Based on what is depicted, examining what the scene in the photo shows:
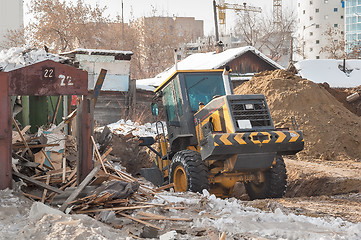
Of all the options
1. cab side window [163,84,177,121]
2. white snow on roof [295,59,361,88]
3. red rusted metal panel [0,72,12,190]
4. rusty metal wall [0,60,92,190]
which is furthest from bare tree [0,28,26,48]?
red rusted metal panel [0,72,12,190]

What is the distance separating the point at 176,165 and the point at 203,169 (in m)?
0.71

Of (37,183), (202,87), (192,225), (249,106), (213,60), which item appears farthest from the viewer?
(213,60)

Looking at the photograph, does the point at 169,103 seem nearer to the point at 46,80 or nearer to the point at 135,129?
the point at 46,80

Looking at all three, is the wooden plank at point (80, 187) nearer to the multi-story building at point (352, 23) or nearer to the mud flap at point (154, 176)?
the mud flap at point (154, 176)

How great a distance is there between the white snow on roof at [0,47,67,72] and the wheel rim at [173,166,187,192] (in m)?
3.10

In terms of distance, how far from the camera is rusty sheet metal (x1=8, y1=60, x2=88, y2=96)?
6.46 m

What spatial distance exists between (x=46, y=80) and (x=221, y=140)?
2984mm

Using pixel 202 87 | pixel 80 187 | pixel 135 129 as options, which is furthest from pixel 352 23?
pixel 80 187

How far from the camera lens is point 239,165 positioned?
7961 mm

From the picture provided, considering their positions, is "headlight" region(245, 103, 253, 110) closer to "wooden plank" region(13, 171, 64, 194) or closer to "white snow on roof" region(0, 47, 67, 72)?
"white snow on roof" region(0, 47, 67, 72)

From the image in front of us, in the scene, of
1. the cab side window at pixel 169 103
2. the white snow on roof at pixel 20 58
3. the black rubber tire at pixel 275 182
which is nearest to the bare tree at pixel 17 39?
the cab side window at pixel 169 103

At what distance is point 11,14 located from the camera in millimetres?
53094

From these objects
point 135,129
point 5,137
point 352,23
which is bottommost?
point 135,129

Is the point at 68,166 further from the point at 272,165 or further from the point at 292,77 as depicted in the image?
the point at 292,77
